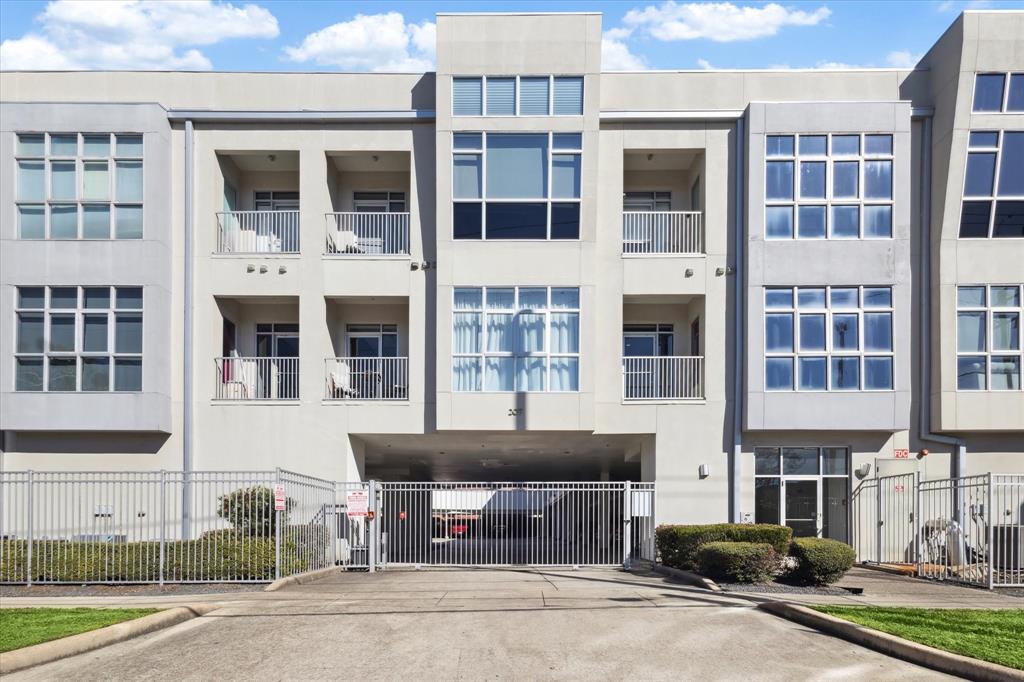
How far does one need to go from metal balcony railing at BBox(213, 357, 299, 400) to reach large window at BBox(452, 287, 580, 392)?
4397 mm

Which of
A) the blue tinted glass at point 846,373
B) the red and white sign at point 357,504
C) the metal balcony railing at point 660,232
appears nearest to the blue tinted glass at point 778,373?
the blue tinted glass at point 846,373

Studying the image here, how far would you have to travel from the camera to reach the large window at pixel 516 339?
2516cm

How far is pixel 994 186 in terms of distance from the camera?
81.0 ft

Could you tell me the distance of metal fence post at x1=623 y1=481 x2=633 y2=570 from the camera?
24469 mm

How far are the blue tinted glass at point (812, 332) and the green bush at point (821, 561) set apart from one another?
7707 millimetres

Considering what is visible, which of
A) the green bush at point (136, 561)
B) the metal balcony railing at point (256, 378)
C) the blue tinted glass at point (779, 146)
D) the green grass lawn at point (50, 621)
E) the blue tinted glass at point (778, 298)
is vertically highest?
the blue tinted glass at point (779, 146)

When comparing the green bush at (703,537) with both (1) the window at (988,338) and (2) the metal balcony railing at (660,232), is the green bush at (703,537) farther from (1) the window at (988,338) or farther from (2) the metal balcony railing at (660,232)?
(2) the metal balcony railing at (660,232)

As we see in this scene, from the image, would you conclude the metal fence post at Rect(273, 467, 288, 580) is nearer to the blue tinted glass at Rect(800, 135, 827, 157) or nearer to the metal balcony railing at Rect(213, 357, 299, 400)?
the metal balcony railing at Rect(213, 357, 299, 400)

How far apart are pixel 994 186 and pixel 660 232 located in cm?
789

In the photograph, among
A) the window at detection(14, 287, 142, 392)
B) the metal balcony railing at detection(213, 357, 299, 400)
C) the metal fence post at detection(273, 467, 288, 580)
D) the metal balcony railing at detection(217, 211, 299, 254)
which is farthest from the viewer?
the metal balcony railing at detection(217, 211, 299, 254)

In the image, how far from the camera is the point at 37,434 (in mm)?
25453

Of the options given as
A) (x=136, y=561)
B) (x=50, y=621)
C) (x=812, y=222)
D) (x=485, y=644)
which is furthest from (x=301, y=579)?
(x=812, y=222)

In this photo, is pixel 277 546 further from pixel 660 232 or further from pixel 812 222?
pixel 812 222

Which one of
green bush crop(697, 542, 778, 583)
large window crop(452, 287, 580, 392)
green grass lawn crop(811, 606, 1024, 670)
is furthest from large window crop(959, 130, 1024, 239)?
green grass lawn crop(811, 606, 1024, 670)
